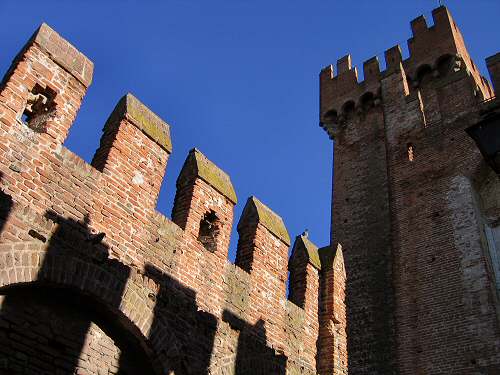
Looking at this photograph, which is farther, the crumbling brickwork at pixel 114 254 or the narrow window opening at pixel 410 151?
the narrow window opening at pixel 410 151

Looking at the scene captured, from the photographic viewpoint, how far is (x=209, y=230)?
618 centimetres

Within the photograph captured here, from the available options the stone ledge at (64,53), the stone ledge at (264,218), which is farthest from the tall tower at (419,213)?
the stone ledge at (64,53)

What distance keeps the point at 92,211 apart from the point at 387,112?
1249 centimetres

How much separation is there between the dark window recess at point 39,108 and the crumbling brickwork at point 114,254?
0.01 metres

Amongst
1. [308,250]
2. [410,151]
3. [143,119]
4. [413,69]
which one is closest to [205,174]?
[143,119]

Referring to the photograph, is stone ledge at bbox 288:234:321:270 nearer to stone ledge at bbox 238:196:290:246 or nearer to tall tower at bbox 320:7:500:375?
stone ledge at bbox 238:196:290:246

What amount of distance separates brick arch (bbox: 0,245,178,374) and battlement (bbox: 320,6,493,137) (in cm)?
1323

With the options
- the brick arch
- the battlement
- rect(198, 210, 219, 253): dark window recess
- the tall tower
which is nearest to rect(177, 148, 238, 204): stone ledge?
rect(198, 210, 219, 253): dark window recess

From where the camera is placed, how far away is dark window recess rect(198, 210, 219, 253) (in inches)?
242

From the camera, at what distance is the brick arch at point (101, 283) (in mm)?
3754

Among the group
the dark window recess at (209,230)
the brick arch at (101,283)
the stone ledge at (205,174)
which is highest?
the stone ledge at (205,174)

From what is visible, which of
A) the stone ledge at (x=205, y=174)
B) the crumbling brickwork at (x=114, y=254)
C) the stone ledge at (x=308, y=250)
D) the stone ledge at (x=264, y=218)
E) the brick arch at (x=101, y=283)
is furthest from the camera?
the stone ledge at (x=308, y=250)

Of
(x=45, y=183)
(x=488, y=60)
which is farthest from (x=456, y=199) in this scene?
(x=45, y=183)

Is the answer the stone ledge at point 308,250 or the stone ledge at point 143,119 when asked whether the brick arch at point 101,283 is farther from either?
the stone ledge at point 308,250
